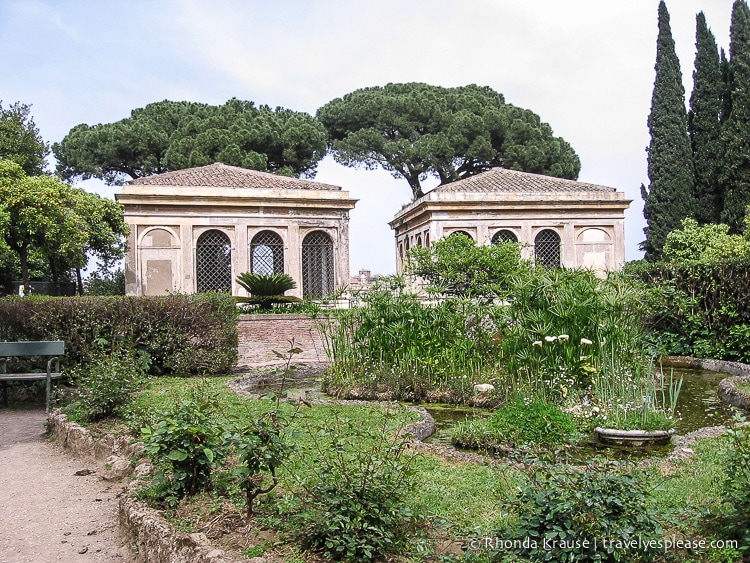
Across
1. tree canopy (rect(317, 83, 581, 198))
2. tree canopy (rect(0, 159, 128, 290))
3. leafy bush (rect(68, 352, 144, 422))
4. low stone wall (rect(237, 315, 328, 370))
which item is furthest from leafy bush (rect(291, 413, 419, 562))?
tree canopy (rect(317, 83, 581, 198))

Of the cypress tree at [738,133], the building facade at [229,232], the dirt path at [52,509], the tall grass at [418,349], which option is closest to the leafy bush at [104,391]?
the dirt path at [52,509]

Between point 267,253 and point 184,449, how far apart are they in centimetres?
2076

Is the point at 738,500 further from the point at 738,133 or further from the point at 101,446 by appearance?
the point at 738,133

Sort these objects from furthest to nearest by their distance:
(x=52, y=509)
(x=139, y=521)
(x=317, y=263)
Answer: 1. (x=317, y=263)
2. (x=52, y=509)
3. (x=139, y=521)

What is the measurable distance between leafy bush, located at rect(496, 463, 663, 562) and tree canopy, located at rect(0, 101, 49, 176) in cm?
2939

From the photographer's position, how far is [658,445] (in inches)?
235

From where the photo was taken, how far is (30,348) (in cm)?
837

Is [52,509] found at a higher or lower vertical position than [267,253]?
lower

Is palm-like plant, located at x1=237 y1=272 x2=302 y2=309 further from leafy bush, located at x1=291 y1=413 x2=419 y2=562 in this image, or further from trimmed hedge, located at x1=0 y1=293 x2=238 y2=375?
leafy bush, located at x1=291 y1=413 x2=419 y2=562

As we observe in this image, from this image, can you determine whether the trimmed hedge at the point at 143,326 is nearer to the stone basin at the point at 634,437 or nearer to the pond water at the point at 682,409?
the pond water at the point at 682,409

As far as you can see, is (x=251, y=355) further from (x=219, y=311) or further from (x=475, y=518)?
(x=475, y=518)

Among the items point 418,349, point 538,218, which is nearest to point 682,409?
point 418,349

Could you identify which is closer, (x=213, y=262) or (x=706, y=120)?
(x=213, y=262)

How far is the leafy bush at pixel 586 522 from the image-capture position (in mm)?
2635
